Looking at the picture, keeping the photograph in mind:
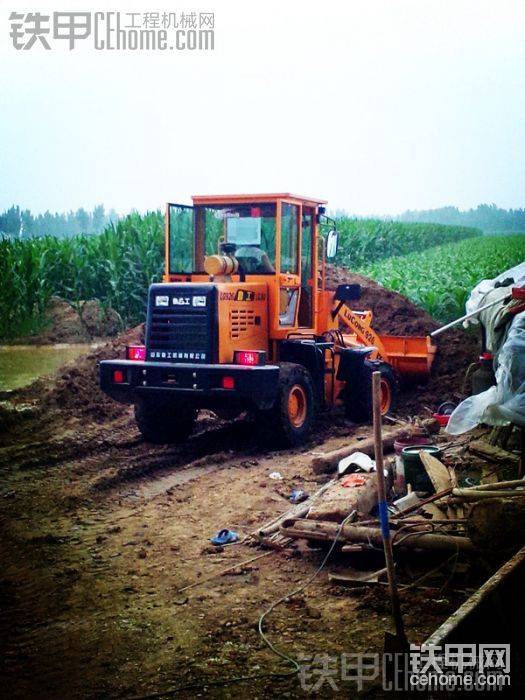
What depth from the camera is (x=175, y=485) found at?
5.86 m

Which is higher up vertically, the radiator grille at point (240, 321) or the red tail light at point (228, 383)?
the radiator grille at point (240, 321)

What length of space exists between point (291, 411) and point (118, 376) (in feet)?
5.02

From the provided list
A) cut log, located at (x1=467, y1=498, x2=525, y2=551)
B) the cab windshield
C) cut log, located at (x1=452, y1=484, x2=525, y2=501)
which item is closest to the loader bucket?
the cab windshield

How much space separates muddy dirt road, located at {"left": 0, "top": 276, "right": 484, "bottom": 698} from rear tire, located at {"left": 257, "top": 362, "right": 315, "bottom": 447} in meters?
0.16

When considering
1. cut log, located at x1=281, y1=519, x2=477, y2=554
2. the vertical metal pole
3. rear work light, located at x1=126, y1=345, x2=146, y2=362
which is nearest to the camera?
the vertical metal pole

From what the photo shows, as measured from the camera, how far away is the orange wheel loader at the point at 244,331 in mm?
6426

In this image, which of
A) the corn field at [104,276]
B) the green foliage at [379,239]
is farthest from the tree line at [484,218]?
the corn field at [104,276]

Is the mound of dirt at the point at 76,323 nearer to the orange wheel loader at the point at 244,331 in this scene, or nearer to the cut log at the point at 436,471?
the orange wheel loader at the point at 244,331

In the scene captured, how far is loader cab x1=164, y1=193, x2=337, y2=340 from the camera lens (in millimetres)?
6844

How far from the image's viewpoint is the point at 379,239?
2627 centimetres

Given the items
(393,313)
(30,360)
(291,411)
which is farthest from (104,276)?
(291,411)

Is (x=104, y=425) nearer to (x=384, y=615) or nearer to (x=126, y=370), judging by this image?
(x=126, y=370)

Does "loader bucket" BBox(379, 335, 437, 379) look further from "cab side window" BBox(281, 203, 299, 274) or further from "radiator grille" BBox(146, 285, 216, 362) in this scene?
"radiator grille" BBox(146, 285, 216, 362)

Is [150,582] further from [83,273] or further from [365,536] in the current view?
[83,273]
